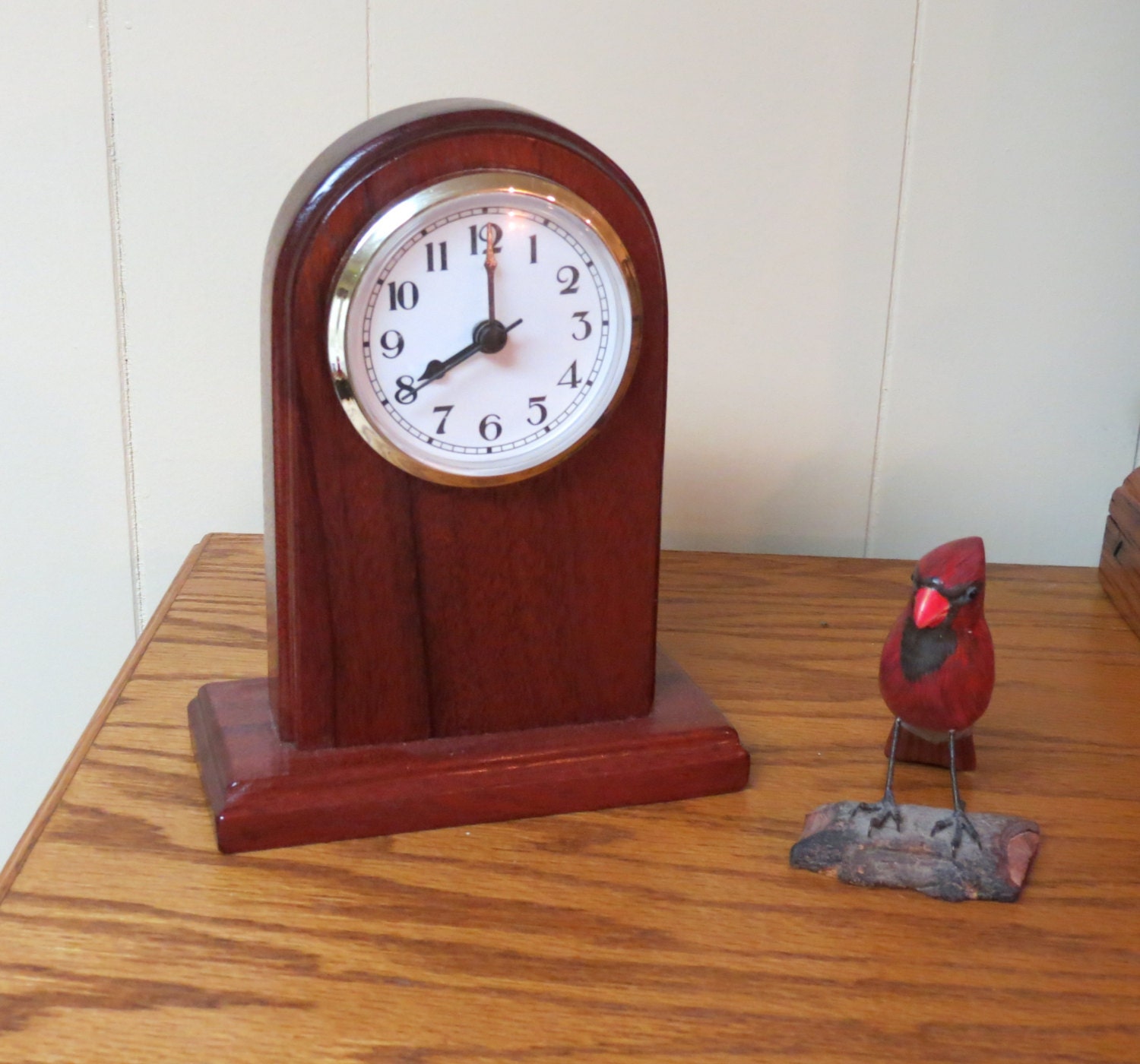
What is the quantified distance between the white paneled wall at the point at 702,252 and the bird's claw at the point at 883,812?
60cm

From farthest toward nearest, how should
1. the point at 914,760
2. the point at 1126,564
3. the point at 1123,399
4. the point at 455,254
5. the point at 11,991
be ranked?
the point at 1123,399 < the point at 1126,564 < the point at 914,760 < the point at 455,254 < the point at 11,991

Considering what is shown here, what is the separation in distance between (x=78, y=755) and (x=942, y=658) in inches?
20.8

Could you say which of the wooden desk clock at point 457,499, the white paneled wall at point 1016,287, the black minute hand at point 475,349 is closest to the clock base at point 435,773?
the wooden desk clock at point 457,499

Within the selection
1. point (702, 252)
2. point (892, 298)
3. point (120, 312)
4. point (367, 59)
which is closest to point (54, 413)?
point (120, 312)

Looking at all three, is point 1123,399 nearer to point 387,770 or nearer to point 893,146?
point 893,146

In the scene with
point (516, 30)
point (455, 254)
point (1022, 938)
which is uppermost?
point (516, 30)

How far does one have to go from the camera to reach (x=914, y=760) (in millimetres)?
A: 792

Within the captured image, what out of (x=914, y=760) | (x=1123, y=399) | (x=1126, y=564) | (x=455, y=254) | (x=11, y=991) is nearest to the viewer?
(x=11, y=991)

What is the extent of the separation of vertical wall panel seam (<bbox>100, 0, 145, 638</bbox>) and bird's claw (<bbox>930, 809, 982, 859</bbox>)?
884mm

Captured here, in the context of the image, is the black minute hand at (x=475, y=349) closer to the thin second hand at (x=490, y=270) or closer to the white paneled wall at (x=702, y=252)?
the thin second hand at (x=490, y=270)

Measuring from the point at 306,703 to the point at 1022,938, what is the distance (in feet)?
1.34

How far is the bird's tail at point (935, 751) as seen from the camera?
778 millimetres

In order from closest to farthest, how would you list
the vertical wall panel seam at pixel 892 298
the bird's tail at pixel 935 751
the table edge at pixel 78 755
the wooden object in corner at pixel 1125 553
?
the table edge at pixel 78 755
the bird's tail at pixel 935 751
the wooden object in corner at pixel 1125 553
the vertical wall panel seam at pixel 892 298

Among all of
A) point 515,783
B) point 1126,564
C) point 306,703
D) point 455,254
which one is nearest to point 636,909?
point 515,783
